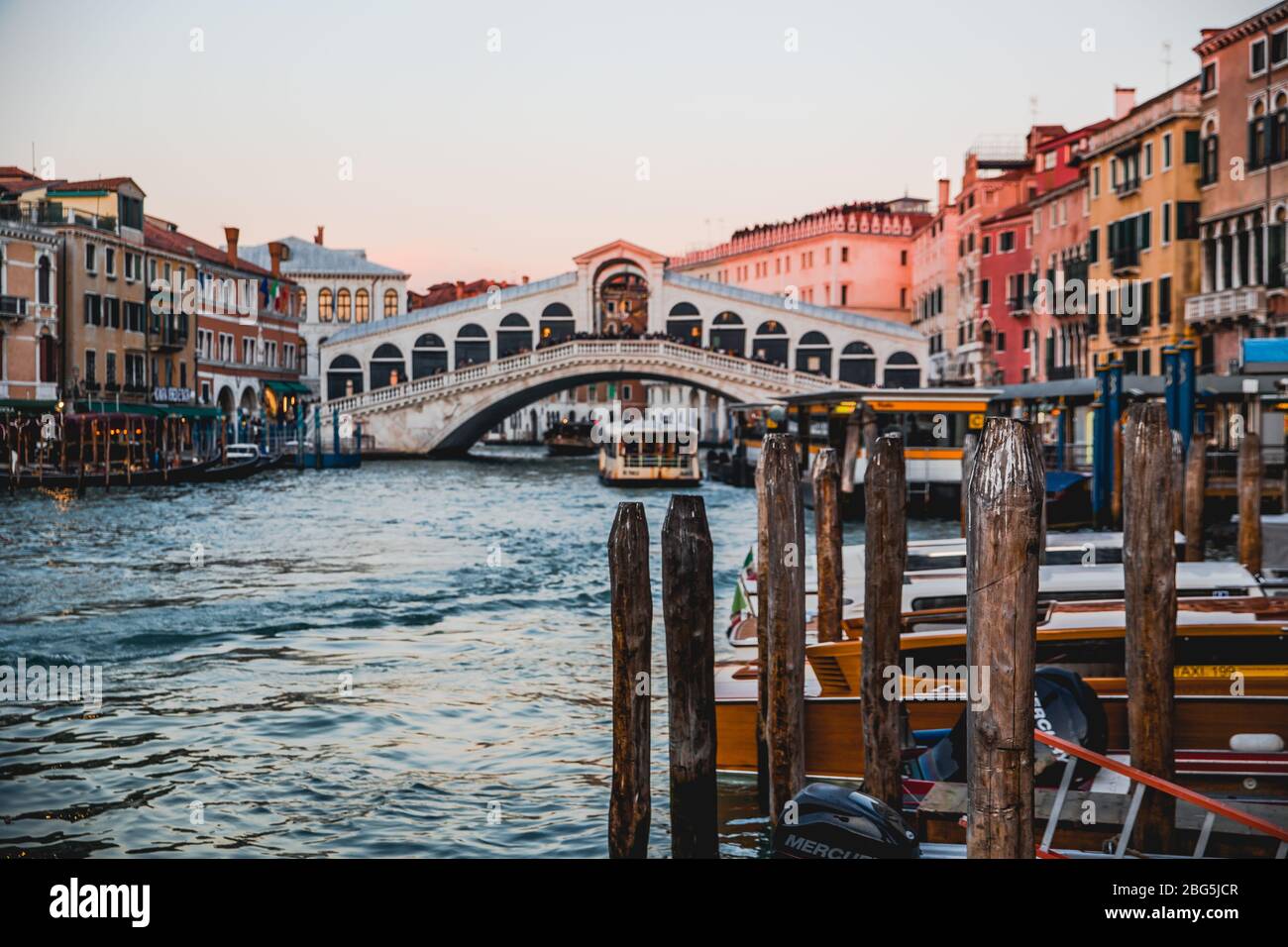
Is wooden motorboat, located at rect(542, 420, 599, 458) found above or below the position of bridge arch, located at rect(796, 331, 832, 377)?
below

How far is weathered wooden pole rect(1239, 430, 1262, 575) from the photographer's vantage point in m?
11.0

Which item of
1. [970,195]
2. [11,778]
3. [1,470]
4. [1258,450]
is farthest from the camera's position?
[970,195]

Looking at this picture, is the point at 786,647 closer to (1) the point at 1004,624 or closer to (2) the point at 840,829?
(2) the point at 840,829

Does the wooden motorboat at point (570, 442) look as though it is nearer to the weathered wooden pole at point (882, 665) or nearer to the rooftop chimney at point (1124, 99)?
the rooftop chimney at point (1124, 99)

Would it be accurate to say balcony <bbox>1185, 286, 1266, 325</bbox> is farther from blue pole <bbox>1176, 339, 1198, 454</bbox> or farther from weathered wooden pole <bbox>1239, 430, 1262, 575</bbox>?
weathered wooden pole <bbox>1239, 430, 1262, 575</bbox>

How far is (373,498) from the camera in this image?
26469 mm

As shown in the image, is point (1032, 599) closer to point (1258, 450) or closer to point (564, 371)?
point (1258, 450)

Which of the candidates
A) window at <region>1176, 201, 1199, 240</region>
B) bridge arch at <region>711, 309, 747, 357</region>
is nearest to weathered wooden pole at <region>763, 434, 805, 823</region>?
window at <region>1176, 201, 1199, 240</region>

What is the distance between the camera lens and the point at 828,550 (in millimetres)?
8250

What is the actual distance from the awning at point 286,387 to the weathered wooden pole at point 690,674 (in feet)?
138

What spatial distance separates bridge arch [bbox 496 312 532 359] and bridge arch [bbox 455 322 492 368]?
350 millimetres

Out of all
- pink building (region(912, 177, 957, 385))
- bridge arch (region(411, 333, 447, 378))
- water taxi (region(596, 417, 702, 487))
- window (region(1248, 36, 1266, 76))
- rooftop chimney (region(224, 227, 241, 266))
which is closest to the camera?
window (region(1248, 36, 1266, 76))

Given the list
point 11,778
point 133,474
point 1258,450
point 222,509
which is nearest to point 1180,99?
point 1258,450
